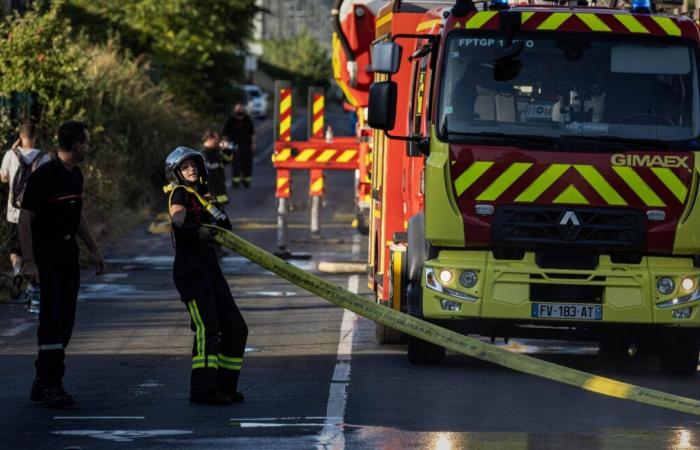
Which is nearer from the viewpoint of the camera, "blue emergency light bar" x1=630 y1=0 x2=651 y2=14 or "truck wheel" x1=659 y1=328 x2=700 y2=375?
"truck wheel" x1=659 y1=328 x2=700 y2=375

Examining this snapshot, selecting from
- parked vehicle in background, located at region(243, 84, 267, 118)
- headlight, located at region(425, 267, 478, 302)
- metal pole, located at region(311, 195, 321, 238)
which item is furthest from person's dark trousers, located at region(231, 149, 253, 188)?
parked vehicle in background, located at region(243, 84, 267, 118)

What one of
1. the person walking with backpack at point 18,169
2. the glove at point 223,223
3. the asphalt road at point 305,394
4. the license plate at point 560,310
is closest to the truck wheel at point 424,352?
the asphalt road at point 305,394

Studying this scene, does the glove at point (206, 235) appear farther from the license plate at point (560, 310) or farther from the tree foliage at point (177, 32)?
the tree foliage at point (177, 32)

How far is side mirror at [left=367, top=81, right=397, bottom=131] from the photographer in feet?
41.0

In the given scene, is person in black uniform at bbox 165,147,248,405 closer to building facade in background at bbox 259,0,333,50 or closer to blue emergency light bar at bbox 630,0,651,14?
blue emergency light bar at bbox 630,0,651,14

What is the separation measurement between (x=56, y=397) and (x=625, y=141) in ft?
14.6

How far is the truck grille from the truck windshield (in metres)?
0.52

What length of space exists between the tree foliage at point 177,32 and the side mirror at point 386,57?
112 feet

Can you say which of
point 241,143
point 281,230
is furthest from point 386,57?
→ point 241,143

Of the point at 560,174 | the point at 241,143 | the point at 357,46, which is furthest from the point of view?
the point at 241,143

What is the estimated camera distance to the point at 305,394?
11.4 m

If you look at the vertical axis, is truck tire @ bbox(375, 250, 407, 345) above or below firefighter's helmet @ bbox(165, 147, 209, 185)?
below

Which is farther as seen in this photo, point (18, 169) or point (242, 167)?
point (242, 167)

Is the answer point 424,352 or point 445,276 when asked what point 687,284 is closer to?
point 445,276
